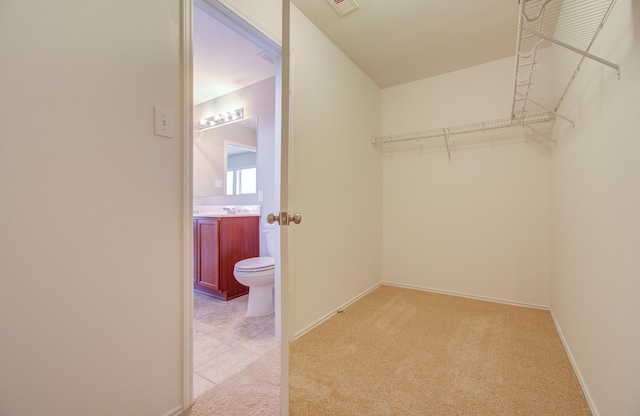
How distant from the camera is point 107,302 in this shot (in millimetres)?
1018

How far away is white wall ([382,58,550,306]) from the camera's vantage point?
250 cm

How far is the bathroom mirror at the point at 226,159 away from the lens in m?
3.15

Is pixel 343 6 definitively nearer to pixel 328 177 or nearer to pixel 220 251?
pixel 328 177

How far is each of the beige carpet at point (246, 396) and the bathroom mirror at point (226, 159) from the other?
1984 millimetres

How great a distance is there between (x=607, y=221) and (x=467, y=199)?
5.47ft

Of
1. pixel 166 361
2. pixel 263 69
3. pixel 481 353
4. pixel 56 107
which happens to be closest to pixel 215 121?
pixel 263 69

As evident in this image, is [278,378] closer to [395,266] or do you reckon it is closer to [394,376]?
[394,376]

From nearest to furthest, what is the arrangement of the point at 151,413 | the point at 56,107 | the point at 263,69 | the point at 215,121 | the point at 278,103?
the point at 56,107 → the point at 151,413 → the point at 278,103 → the point at 263,69 → the point at 215,121

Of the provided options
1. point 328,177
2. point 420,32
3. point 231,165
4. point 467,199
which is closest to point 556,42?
point 420,32

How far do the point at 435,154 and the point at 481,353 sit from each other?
1960 mm

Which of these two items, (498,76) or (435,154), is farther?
(435,154)

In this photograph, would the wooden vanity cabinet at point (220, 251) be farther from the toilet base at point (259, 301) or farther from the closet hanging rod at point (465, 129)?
the closet hanging rod at point (465, 129)

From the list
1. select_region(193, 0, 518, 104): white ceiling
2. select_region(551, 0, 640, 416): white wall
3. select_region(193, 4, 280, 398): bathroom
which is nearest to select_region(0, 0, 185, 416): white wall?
select_region(193, 4, 280, 398): bathroom

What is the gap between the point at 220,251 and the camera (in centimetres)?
278
